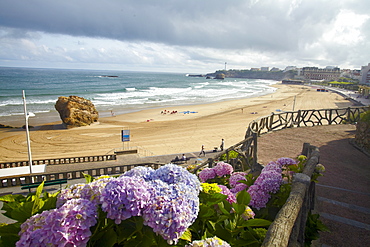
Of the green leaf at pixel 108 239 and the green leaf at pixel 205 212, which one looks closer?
the green leaf at pixel 108 239

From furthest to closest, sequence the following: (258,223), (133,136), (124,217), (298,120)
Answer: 1. (133,136)
2. (298,120)
3. (258,223)
4. (124,217)

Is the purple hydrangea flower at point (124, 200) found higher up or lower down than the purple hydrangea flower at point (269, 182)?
higher up

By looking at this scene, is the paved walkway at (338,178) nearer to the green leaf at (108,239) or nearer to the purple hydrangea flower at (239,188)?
the purple hydrangea flower at (239,188)

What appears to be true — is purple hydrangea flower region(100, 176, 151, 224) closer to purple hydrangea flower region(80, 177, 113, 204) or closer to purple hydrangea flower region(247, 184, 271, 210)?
purple hydrangea flower region(80, 177, 113, 204)

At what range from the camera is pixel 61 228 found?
139 centimetres

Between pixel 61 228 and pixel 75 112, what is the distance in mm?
30474

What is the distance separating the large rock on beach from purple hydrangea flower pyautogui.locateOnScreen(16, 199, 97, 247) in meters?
29.3

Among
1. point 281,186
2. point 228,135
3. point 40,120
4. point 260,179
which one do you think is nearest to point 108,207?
point 260,179

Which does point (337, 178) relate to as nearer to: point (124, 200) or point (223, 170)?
point (223, 170)

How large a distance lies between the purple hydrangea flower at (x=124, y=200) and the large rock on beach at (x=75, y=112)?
2931 centimetres

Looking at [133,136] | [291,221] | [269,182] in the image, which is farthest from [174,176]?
[133,136]

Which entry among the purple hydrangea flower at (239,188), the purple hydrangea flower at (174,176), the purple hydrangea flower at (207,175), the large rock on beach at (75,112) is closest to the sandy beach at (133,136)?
the large rock on beach at (75,112)

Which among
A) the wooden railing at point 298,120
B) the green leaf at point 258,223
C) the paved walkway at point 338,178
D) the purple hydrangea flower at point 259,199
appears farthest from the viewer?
the wooden railing at point 298,120

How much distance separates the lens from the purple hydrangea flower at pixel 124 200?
155 cm
